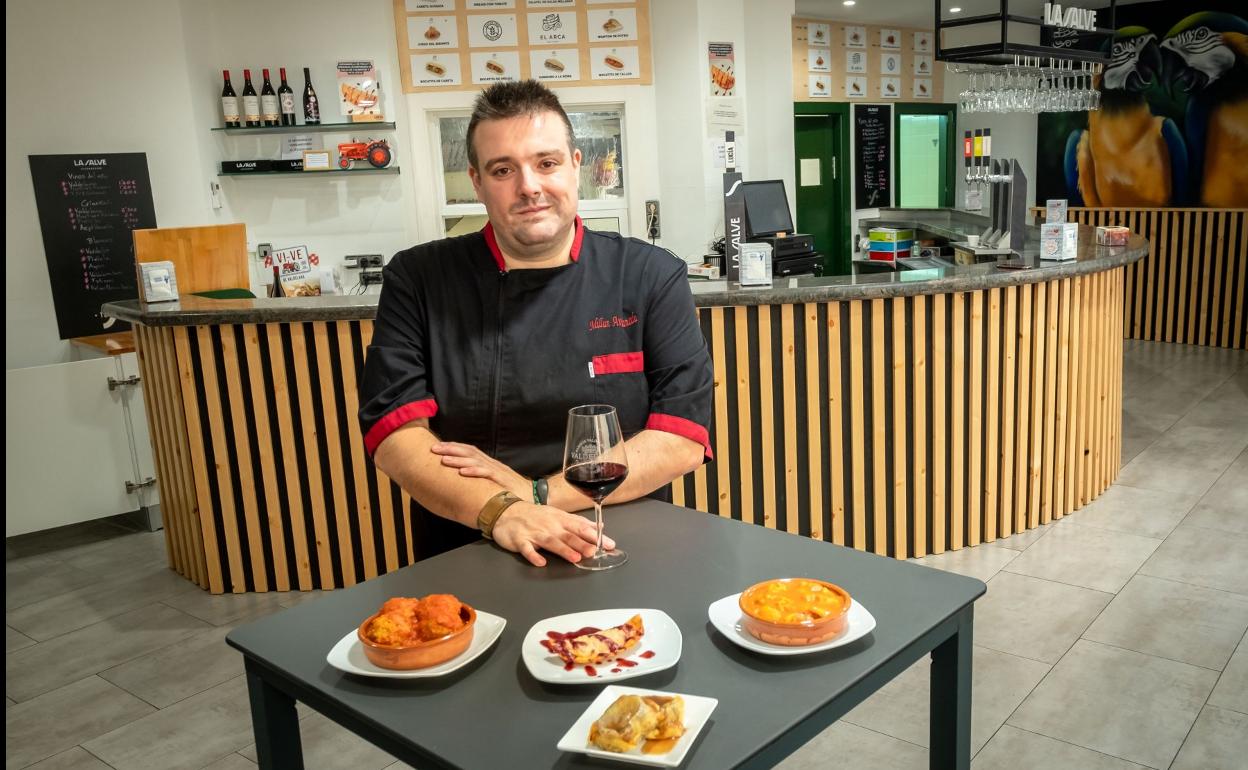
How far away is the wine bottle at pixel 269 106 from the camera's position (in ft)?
18.4

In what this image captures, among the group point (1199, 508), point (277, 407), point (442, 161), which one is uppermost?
point (442, 161)

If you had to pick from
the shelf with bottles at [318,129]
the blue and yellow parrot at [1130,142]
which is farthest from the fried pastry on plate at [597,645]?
the blue and yellow parrot at [1130,142]

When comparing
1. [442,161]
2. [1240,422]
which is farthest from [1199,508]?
[442,161]

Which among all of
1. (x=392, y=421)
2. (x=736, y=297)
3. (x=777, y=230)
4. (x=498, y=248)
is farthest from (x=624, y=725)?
(x=777, y=230)

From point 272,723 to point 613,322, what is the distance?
3.32 ft

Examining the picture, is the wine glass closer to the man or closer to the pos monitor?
the man

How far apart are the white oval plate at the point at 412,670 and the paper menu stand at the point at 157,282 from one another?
9.33ft

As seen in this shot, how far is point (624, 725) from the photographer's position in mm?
1059

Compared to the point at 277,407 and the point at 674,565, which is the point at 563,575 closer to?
the point at 674,565

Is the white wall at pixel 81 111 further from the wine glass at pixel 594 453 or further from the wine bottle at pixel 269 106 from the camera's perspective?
the wine glass at pixel 594 453

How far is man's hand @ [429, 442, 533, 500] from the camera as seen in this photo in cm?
184

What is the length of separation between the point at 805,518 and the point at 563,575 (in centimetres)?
228

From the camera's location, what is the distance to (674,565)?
157 cm

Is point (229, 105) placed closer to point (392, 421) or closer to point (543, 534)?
point (392, 421)
